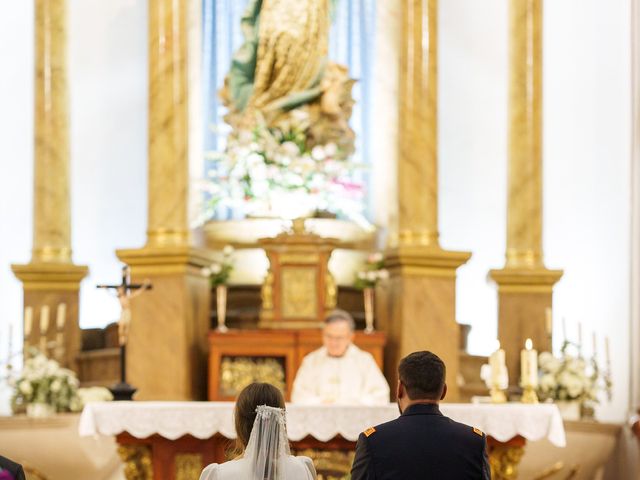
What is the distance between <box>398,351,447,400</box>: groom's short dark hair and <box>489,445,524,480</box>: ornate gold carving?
4531 millimetres

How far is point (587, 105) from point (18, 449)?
5956mm

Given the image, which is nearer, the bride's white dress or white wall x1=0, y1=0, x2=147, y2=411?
the bride's white dress

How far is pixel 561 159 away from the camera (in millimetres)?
13891

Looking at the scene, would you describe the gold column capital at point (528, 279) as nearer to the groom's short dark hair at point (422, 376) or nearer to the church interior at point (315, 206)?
the church interior at point (315, 206)

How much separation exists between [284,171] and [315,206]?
585 millimetres

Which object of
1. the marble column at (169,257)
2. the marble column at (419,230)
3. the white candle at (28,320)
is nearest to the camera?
the marble column at (169,257)

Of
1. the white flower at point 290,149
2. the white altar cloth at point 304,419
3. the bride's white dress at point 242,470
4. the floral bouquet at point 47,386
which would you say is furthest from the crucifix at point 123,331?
the bride's white dress at point 242,470

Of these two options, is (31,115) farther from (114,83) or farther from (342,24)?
(342,24)

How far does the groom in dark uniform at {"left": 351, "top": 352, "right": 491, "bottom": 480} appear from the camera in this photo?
5230 millimetres

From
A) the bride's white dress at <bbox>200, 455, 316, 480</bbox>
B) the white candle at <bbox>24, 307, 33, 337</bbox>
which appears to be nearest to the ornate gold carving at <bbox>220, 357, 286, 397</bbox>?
the white candle at <bbox>24, 307, 33, 337</bbox>

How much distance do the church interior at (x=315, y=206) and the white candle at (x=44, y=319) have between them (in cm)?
4

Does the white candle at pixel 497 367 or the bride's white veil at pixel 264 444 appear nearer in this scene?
the bride's white veil at pixel 264 444

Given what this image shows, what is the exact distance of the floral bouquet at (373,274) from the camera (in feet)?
41.1

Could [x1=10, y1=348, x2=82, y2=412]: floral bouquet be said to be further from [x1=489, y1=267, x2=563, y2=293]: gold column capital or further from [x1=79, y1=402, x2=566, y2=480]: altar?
[x1=489, y1=267, x2=563, y2=293]: gold column capital
